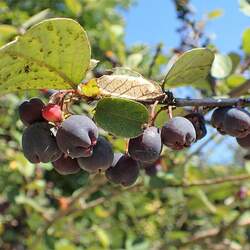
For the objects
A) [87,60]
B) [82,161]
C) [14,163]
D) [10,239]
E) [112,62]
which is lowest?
[10,239]

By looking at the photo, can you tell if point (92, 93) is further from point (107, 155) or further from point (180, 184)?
point (180, 184)

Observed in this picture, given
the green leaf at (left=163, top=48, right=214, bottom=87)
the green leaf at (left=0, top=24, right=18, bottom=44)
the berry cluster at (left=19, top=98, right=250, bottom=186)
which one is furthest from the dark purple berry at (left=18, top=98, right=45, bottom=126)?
the green leaf at (left=0, top=24, right=18, bottom=44)

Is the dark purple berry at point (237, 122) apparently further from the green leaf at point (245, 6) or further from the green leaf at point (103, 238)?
the green leaf at point (103, 238)

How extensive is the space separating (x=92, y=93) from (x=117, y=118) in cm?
6

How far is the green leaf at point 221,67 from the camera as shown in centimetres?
147

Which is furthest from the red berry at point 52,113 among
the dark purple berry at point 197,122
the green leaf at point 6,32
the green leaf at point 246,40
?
the green leaf at point 6,32

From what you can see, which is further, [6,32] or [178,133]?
[6,32]

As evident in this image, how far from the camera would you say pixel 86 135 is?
78cm

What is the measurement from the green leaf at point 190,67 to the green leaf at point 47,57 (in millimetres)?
175

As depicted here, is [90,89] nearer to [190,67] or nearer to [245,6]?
[190,67]

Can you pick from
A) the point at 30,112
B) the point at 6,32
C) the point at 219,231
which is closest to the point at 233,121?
the point at 30,112

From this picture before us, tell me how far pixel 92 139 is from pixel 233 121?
238 millimetres

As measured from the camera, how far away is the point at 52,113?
0.81 meters

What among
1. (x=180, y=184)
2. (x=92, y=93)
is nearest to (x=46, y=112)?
(x=92, y=93)
